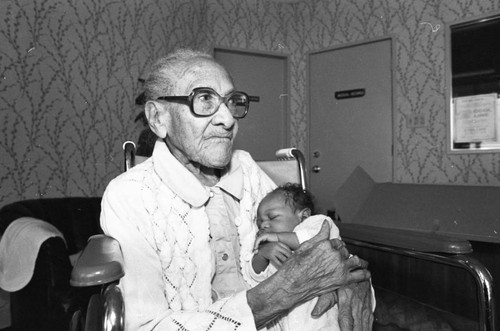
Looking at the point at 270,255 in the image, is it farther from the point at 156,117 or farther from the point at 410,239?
the point at 156,117

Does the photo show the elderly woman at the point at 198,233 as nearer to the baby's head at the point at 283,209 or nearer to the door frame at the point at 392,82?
the baby's head at the point at 283,209

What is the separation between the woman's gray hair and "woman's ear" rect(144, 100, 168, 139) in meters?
0.03

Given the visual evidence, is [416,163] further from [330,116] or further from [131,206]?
[131,206]

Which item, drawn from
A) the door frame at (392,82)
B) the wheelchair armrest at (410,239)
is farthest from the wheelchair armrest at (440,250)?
the door frame at (392,82)

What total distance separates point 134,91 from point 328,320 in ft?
11.0

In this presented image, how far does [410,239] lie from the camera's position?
129 cm

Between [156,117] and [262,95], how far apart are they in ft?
12.1

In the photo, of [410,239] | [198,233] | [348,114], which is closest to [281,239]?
[198,233]

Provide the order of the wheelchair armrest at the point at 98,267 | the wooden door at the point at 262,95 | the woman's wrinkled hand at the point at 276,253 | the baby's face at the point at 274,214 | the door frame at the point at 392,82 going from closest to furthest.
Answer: the wheelchair armrest at the point at 98,267, the woman's wrinkled hand at the point at 276,253, the baby's face at the point at 274,214, the door frame at the point at 392,82, the wooden door at the point at 262,95

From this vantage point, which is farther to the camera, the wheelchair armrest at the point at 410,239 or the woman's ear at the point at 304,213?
the woman's ear at the point at 304,213

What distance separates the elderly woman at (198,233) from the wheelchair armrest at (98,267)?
82 millimetres

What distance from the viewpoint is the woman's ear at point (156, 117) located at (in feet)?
4.31

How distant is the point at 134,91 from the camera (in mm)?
4039

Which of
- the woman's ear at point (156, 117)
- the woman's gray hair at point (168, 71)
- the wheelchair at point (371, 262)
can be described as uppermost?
Result: the woman's gray hair at point (168, 71)
